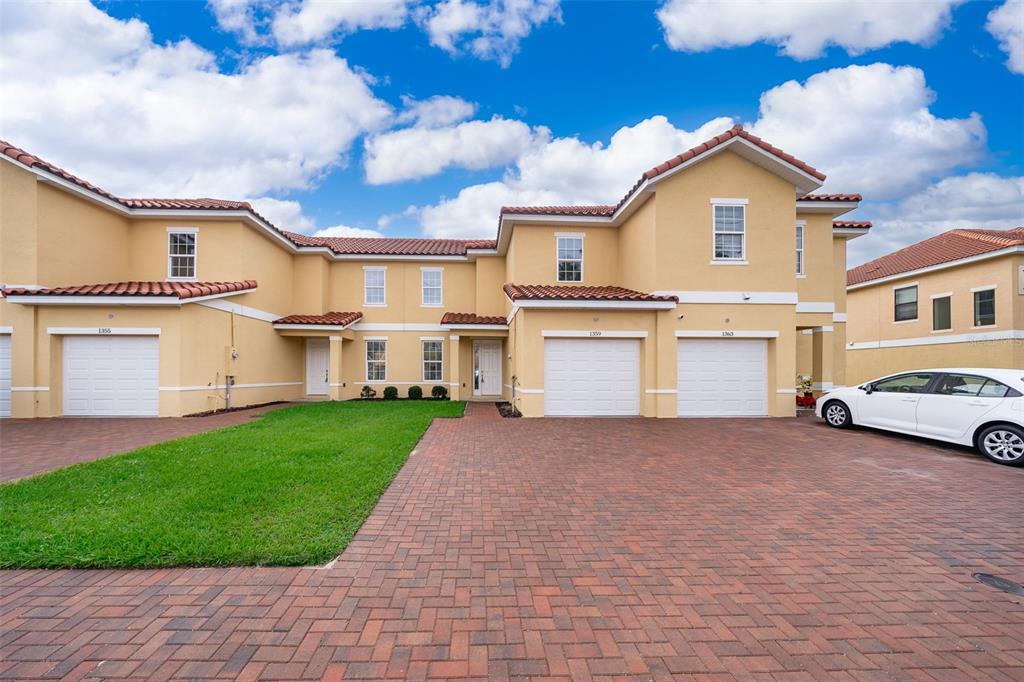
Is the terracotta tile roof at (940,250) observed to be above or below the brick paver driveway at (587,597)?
above

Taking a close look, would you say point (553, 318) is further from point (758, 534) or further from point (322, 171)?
point (322, 171)

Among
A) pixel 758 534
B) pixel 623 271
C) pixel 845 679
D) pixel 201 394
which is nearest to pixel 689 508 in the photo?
pixel 758 534

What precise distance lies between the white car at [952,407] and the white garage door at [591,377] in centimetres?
502

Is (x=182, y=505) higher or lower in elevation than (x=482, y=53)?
lower

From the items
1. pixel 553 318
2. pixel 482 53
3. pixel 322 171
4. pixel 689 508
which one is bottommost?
pixel 689 508

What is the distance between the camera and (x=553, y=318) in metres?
12.5

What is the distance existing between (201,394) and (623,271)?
45.4 ft

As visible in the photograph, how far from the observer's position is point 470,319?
58.9 feet

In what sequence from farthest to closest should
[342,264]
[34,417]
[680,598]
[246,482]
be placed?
[342,264] < [34,417] < [246,482] < [680,598]

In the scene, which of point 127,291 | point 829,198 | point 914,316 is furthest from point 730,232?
point 127,291

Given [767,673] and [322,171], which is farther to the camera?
[322,171]

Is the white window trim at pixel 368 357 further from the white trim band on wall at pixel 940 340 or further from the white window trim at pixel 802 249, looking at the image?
the white trim band on wall at pixel 940 340

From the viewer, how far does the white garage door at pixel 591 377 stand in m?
12.6

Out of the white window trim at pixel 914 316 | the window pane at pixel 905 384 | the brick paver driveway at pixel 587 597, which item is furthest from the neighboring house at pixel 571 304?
the white window trim at pixel 914 316
